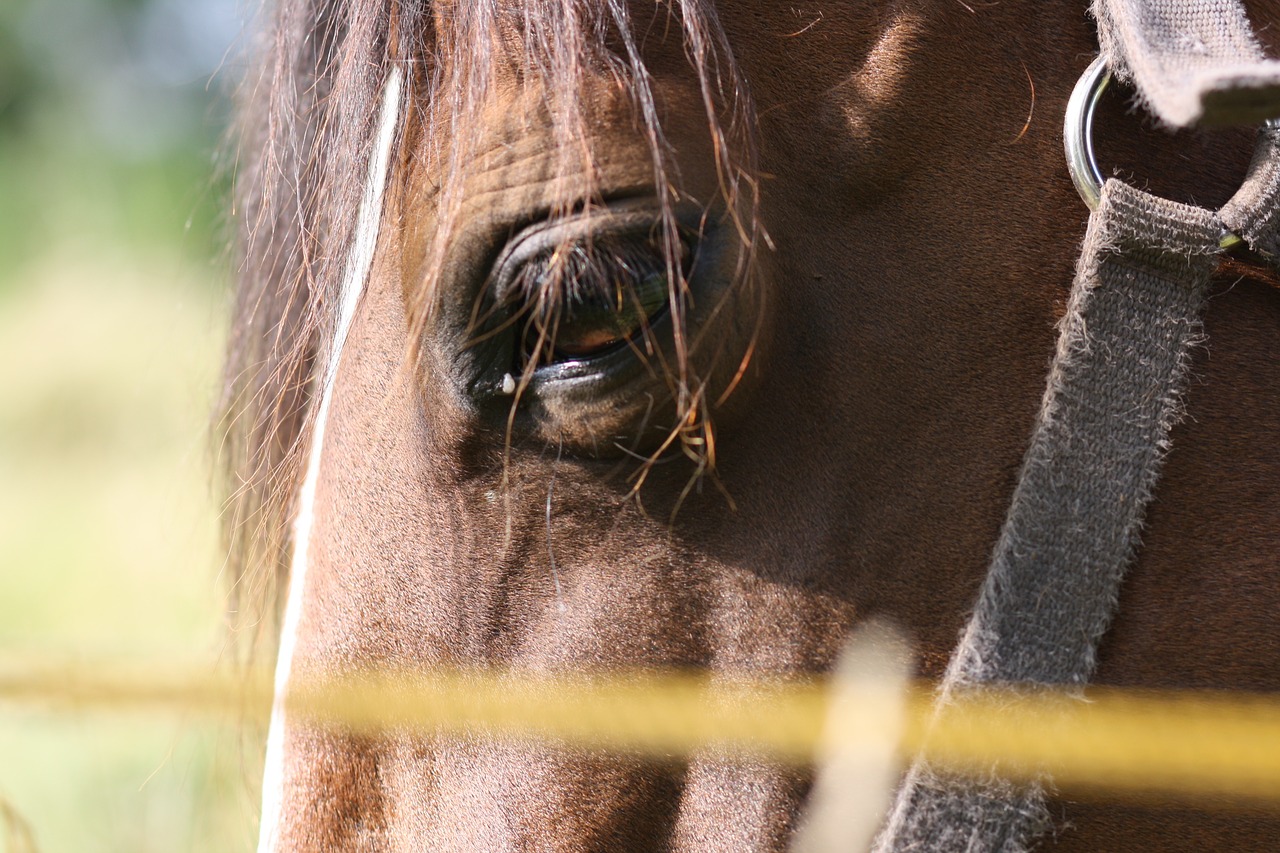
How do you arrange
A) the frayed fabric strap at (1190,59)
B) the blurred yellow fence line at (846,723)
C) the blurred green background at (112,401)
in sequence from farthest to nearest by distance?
the blurred green background at (112,401), the blurred yellow fence line at (846,723), the frayed fabric strap at (1190,59)

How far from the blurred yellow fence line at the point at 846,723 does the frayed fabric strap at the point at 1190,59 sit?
1.50 ft

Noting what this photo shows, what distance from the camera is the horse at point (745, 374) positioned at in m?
0.84

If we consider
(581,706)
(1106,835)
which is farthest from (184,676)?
(1106,835)

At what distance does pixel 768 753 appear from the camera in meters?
0.86

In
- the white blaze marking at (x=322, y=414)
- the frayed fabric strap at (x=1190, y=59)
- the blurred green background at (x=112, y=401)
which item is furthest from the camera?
the blurred green background at (x=112, y=401)

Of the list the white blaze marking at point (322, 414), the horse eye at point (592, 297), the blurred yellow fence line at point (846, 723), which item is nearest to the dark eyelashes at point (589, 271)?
the horse eye at point (592, 297)

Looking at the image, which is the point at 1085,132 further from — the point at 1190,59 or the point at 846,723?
the point at 846,723

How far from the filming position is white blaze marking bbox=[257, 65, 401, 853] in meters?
0.97

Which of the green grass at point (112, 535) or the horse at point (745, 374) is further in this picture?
the green grass at point (112, 535)

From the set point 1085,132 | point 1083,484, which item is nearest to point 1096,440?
point 1083,484

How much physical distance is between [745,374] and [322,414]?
1.47ft

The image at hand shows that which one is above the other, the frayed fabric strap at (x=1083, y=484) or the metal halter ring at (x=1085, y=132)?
the metal halter ring at (x=1085, y=132)

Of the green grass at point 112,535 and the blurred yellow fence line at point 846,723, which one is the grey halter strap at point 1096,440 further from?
the green grass at point 112,535

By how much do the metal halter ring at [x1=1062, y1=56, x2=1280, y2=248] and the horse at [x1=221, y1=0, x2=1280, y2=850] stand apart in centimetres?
2
